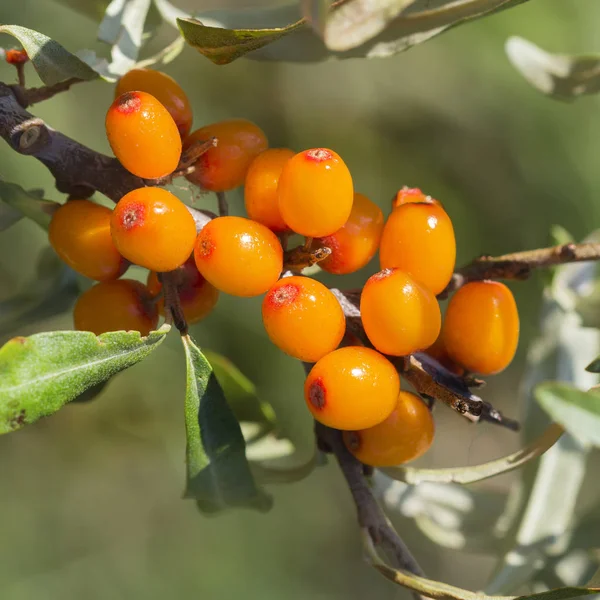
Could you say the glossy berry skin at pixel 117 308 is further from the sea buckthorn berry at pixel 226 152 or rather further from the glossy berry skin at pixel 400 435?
the glossy berry skin at pixel 400 435

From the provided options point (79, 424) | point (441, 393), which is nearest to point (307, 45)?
point (441, 393)

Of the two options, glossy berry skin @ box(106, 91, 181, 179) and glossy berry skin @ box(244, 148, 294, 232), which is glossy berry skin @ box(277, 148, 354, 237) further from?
glossy berry skin @ box(106, 91, 181, 179)

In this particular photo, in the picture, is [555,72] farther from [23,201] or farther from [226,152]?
[23,201]

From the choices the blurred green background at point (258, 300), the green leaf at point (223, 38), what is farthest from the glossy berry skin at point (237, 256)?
the blurred green background at point (258, 300)

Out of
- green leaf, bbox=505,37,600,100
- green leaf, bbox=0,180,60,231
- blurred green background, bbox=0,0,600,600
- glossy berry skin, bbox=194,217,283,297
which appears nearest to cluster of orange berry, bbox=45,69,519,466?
glossy berry skin, bbox=194,217,283,297

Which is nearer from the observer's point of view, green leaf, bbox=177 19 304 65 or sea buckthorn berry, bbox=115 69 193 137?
green leaf, bbox=177 19 304 65
